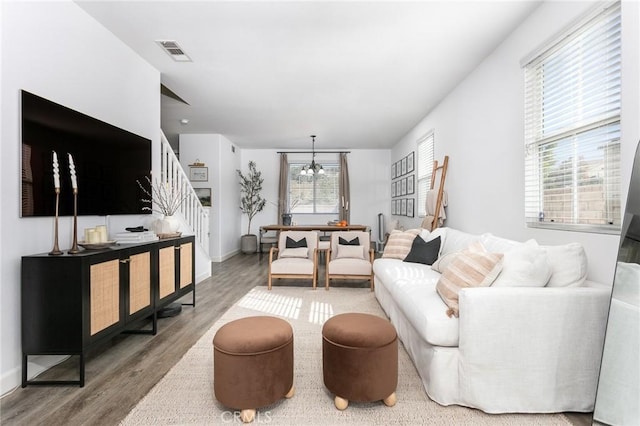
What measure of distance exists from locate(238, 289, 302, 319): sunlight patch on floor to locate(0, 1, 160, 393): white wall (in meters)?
1.67

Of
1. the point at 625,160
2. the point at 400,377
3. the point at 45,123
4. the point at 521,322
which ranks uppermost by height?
the point at 45,123

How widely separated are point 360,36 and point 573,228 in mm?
2429

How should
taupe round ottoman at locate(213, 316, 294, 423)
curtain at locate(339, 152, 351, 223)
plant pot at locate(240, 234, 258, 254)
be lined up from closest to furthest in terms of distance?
taupe round ottoman at locate(213, 316, 294, 423)
plant pot at locate(240, 234, 258, 254)
curtain at locate(339, 152, 351, 223)

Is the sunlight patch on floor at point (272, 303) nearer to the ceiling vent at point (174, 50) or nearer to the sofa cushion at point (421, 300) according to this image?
the sofa cushion at point (421, 300)

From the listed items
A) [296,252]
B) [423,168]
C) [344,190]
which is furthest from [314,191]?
[296,252]

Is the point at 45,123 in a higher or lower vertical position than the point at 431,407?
higher

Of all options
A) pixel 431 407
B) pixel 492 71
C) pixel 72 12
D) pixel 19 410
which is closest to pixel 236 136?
pixel 72 12

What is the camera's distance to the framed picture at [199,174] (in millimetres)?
7594

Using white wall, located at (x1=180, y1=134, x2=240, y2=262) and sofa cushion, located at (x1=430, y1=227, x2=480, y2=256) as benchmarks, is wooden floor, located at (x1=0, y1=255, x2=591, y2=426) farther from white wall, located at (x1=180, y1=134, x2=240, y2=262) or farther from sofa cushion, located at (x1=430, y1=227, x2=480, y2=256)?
white wall, located at (x1=180, y1=134, x2=240, y2=262)

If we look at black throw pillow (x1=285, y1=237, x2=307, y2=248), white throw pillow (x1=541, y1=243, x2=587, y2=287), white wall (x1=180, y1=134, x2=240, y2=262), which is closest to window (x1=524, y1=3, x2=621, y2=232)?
white throw pillow (x1=541, y1=243, x2=587, y2=287)

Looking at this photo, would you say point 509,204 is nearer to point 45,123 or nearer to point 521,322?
point 521,322

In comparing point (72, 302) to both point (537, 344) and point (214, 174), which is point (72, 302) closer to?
point (537, 344)

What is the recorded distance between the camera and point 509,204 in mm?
3217

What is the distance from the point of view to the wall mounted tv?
228cm
